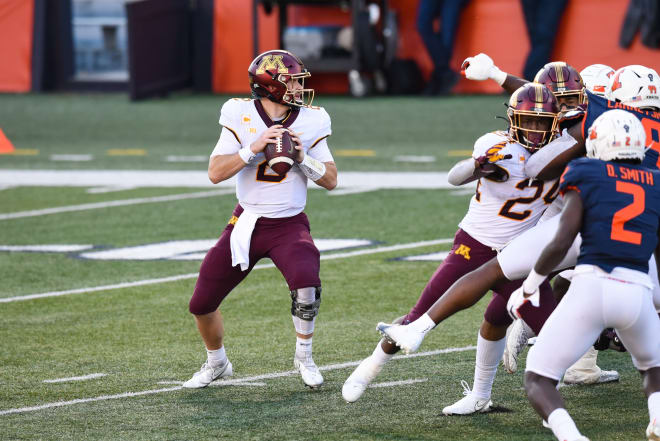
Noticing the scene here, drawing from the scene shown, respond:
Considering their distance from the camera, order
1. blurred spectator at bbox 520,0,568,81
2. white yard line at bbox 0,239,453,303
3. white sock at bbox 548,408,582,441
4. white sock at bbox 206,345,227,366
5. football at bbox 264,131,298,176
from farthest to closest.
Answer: blurred spectator at bbox 520,0,568,81 → white yard line at bbox 0,239,453,303 → white sock at bbox 206,345,227,366 → football at bbox 264,131,298,176 → white sock at bbox 548,408,582,441

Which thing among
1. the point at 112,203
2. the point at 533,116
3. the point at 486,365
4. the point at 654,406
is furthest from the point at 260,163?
the point at 112,203

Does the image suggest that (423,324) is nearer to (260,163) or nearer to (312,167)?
(312,167)

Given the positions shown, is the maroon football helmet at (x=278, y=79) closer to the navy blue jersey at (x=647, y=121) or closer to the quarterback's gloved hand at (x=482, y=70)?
the quarterback's gloved hand at (x=482, y=70)

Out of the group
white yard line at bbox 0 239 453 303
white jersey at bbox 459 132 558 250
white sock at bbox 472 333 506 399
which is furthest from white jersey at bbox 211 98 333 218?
white yard line at bbox 0 239 453 303

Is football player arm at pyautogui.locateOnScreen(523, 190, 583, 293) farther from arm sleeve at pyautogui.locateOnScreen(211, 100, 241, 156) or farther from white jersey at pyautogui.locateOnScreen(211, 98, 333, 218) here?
arm sleeve at pyautogui.locateOnScreen(211, 100, 241, 156)

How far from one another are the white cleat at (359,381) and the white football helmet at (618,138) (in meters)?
1.45

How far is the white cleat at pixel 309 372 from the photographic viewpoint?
19.3 ft

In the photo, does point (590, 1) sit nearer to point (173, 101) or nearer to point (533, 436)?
point (173, 101)

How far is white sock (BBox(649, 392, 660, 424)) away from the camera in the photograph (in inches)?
181

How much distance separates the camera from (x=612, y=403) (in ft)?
18.5

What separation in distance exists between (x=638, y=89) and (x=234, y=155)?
203 centimetres

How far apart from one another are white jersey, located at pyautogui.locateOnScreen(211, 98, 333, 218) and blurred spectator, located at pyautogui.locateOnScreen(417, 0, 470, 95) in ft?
46.8

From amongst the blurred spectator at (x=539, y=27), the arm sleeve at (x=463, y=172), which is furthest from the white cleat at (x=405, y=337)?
the blurred spectator at (x=539, y=27)

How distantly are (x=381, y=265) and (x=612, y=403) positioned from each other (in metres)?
3.56
